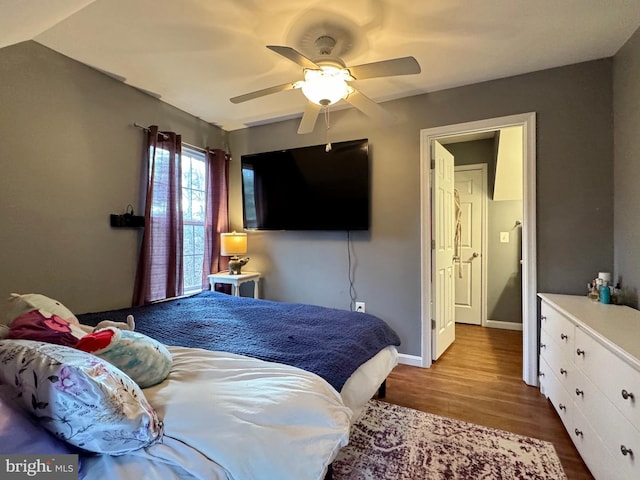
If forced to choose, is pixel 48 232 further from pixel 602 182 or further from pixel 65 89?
pixel 602 182

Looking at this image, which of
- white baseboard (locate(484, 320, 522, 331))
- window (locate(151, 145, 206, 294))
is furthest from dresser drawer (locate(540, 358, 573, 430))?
window (locate(151, 145, 206, 294))

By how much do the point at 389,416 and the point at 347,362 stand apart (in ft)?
2.93

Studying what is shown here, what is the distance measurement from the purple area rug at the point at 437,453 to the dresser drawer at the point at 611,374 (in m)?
0.53

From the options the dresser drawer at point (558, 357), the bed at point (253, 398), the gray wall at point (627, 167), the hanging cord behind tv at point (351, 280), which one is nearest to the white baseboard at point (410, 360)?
the hanging cord behind tv at point (351, 280)

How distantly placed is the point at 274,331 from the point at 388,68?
156cm

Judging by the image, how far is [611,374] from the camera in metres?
1.35

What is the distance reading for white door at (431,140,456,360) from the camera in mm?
2918

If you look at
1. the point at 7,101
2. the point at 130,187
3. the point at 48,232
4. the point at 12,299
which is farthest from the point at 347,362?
the point at 7,101

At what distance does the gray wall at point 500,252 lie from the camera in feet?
13.6

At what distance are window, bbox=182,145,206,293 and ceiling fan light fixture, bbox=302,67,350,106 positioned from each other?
6.58 ft

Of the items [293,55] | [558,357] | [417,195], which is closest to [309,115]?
[293,55]

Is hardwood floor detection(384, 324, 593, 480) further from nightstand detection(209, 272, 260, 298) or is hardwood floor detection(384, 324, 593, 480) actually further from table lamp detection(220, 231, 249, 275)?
table lamp detection(220, 231, 249, 275)

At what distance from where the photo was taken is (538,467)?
5.22 feet

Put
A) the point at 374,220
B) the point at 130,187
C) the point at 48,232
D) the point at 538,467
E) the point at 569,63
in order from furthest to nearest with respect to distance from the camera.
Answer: the point at 374,220 → the point at 130,187 → the point at 569,63 → the point at 48,232 → the point at 538,467
